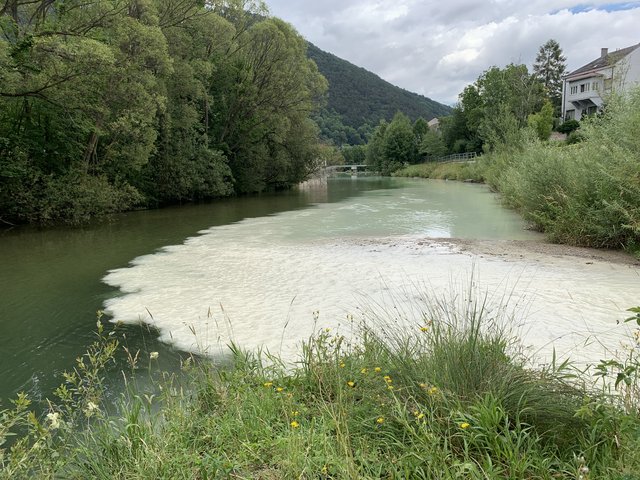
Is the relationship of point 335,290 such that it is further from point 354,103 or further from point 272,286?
point 354,103

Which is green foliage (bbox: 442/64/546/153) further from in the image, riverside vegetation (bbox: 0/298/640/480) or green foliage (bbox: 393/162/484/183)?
riverside vegetation (bbox: 0/298/640/480)

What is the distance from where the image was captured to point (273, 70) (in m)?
33.1

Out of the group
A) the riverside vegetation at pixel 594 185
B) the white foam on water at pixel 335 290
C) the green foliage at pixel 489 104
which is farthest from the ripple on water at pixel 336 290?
the green foliage at pixel 489 104

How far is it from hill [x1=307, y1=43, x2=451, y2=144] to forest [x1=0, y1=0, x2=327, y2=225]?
102 m

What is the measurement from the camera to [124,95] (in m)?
18.1

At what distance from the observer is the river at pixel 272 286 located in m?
5.94

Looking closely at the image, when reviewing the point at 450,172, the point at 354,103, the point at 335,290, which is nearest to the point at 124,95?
the point at 335,290

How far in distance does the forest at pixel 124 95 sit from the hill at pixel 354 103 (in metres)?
102

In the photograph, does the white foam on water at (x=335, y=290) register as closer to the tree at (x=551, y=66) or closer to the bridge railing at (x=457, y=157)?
the bridge railing at (x=457, y=157)

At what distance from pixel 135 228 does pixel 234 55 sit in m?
20.5

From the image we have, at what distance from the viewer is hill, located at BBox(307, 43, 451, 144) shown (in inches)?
5428

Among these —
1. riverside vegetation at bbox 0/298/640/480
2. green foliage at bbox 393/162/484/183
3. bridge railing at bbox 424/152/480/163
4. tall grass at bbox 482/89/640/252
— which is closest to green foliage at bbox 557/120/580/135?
bridge railing at bbox 424/152/480/163

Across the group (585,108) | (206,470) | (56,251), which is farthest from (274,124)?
(585,108)

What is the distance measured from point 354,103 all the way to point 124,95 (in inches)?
5444
